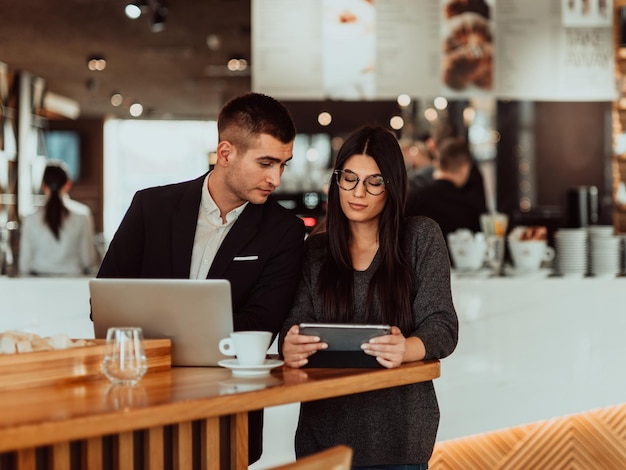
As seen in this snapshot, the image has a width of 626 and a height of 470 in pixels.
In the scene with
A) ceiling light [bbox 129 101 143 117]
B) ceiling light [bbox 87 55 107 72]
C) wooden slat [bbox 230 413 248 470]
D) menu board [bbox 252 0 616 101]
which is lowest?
wooden slat [bbox 230 413 248 470]

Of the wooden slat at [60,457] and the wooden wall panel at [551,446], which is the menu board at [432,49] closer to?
the wooden wall panel at [551,446]

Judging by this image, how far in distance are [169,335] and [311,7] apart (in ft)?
12.5

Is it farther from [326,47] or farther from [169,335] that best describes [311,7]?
[169,335]

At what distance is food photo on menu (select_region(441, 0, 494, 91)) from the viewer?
225 inches

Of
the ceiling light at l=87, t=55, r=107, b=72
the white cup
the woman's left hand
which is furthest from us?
the ceiling light at l=87, t=55, r=107, b=72

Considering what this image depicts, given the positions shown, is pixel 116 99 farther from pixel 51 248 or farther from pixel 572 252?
pixel 572 252

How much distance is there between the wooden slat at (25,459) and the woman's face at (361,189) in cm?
108

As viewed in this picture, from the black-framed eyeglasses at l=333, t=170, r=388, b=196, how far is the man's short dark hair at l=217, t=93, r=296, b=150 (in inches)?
8.8

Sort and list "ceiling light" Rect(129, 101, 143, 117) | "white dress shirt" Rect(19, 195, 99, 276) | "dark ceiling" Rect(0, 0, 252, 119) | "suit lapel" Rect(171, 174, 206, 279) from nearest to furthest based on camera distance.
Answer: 1. "suit lapel" Rect(171, 174, 206, 279)
2. "white dress shirt" Rect(19, 195, 99, 276)
3. "dark ceiling" Rect(0, 0, 252, 119)
4. "ceiling light" Rect(129, 101, 143, 117)

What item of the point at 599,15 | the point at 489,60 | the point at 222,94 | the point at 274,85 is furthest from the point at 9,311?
the point at 222,94

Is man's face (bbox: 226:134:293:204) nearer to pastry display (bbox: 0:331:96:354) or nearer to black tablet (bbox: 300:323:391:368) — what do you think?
black tablet (bbox: 300:323:391:368)

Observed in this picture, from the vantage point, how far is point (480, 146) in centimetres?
738

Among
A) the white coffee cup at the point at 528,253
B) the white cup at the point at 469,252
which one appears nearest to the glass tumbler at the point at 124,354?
the white cup at the point at 469,252

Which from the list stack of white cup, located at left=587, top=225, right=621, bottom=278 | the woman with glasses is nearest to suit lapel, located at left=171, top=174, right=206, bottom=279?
the woman with glasses
